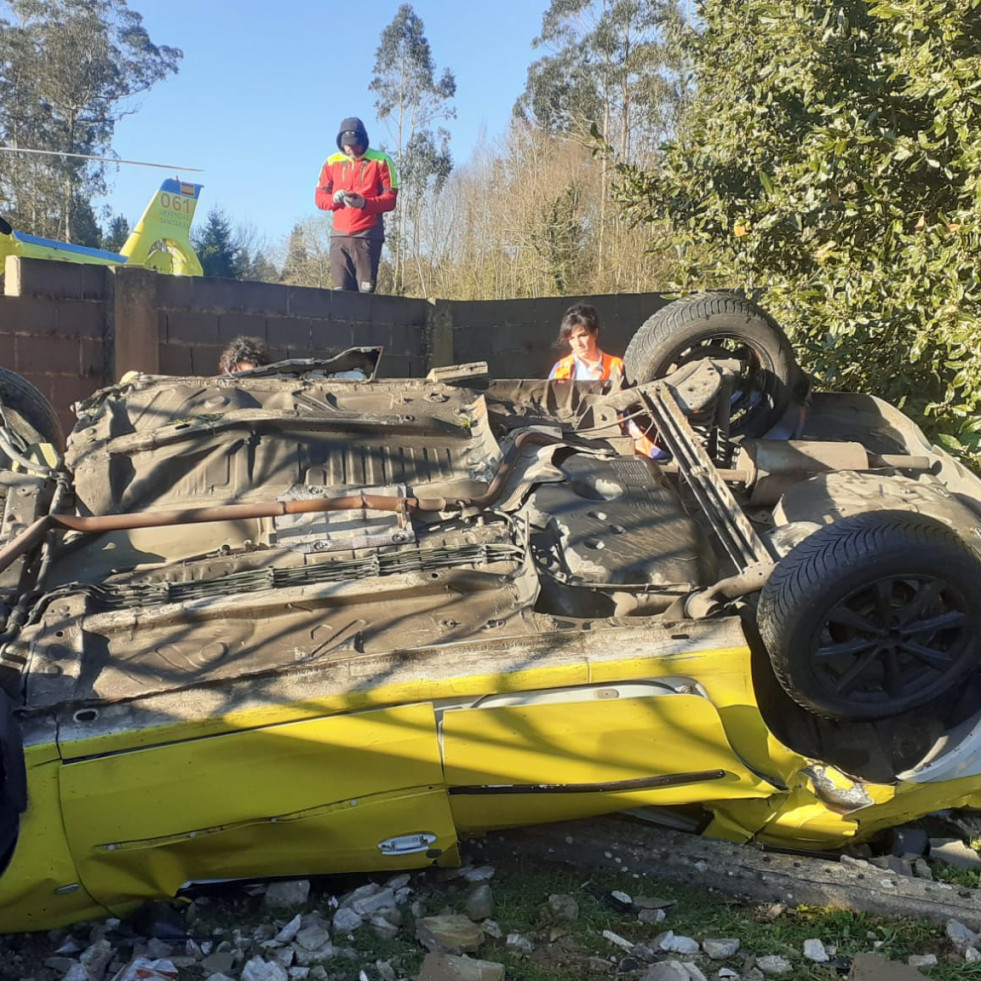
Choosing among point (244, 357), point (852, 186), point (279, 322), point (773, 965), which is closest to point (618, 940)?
point (773, 965)

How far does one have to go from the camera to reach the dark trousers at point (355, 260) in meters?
8.77

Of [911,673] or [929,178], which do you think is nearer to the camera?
[911,673]

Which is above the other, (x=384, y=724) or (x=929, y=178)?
(x=929, y=178)

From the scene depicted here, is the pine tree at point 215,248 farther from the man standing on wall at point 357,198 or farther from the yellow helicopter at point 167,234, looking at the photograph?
the man standing on wall at point 357,198

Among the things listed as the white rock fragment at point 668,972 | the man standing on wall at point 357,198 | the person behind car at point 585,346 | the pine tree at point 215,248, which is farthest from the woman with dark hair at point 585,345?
the pine tree at point 215,248

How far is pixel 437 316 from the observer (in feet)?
28.2

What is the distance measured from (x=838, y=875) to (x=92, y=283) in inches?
254

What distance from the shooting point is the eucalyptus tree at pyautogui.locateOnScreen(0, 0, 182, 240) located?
108 ft

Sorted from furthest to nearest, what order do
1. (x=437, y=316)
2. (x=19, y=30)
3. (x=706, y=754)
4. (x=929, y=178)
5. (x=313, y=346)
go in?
(x=19, y=30) → (x=437, y=316) → (x=313, y=346) → (x=929, y=178) → (x=706, y=754)

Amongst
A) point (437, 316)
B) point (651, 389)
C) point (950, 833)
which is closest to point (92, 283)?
point (437, 316)

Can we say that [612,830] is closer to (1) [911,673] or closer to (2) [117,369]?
(1) [911,673]

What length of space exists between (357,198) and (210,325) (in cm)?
207

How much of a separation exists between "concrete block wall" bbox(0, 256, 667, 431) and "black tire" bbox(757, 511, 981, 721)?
581 cm

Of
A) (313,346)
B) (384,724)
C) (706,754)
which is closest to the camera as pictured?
(384,724)
